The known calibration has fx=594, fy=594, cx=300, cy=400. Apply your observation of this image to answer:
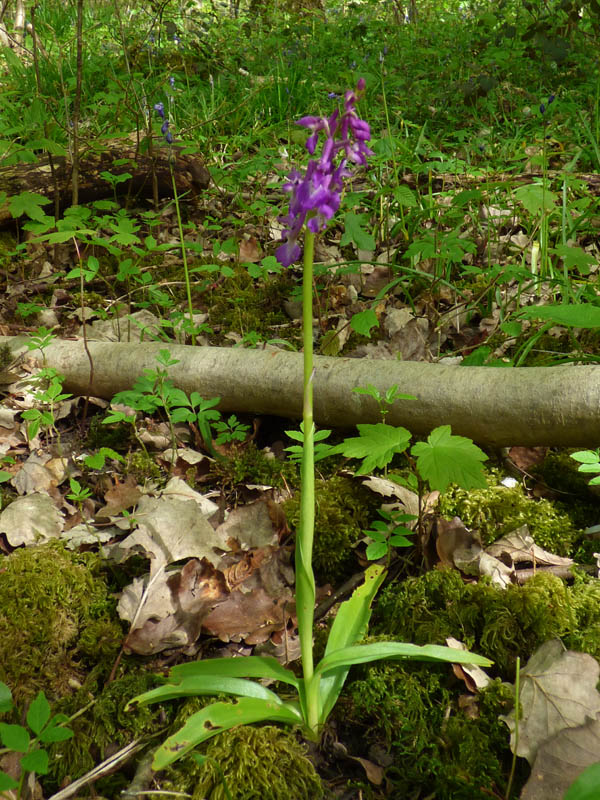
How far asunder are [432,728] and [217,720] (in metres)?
0.43

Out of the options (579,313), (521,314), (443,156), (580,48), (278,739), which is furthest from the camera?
(580,48)

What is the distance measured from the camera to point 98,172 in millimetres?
3689

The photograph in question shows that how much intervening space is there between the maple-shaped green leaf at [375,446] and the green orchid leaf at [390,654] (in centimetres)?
38

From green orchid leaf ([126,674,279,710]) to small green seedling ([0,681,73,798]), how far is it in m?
0.14

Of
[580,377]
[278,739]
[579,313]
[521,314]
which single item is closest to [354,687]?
[278,739]

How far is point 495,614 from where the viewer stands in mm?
1335

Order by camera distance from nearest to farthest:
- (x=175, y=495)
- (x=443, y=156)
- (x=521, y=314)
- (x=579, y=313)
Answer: (x=579, y=313) → (x=175, y=495) → (x=521, y=314) → (x=443, y=156)

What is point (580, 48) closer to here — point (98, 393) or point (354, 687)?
point (98, 393)

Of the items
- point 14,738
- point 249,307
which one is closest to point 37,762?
point 14,738

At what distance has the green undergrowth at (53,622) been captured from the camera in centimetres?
136

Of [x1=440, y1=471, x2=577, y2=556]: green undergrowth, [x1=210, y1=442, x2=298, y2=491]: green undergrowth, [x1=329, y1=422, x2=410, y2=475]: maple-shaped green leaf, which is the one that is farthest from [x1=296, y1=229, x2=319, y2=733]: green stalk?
[x1=210, y1=442, x2=298, y2=491]: green undergrowth

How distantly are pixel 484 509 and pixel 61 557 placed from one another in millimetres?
1170

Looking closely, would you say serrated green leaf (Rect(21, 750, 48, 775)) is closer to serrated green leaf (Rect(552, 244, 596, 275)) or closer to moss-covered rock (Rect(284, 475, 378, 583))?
moss-covered rock (Rect(284, 475, 378, 583))

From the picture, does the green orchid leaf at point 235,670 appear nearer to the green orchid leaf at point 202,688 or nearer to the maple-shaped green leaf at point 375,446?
A: the green orchid leaf at point 202,688
